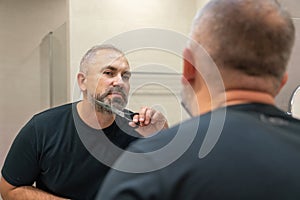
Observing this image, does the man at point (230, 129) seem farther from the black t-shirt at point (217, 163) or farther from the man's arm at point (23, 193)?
the man's arm at point (23, 193)

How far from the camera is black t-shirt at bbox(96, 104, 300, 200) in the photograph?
1.53 ft

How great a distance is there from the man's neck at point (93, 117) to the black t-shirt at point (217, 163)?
800 mm

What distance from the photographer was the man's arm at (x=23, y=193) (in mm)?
1204

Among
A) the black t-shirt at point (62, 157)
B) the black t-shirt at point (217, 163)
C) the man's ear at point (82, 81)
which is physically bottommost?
the black t-shirt at point (62, 157)

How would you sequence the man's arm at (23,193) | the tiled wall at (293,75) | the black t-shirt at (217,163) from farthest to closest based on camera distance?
the tiled wall at (293,75) → the man's arm at (23,193) → the black t-shirt at (217,163)

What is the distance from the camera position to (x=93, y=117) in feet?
4.27

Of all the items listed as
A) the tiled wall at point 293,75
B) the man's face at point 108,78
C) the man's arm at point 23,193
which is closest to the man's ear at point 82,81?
the man's face at point 108,78

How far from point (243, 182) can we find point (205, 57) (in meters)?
0.17

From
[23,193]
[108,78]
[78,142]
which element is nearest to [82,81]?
[108,78]

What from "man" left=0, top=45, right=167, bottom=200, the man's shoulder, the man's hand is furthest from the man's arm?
the man's hand

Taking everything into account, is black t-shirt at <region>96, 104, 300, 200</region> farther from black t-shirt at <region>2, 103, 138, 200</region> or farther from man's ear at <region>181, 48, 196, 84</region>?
black t-shirt at <region>2, 103, 138, 200</region>

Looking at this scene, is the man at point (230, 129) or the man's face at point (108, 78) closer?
the man at point (230, 129)

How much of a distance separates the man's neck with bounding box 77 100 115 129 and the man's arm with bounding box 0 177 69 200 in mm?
243

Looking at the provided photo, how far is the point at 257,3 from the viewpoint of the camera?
0.53 metres
